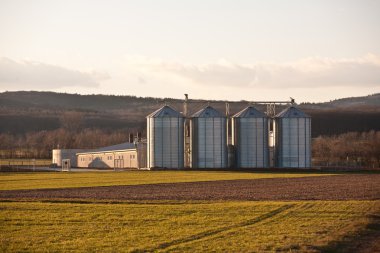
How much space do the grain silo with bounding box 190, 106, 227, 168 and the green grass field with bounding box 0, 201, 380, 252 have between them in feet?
169

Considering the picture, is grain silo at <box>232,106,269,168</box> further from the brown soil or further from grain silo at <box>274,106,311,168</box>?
the brown soil

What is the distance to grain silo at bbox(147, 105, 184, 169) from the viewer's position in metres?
92.4

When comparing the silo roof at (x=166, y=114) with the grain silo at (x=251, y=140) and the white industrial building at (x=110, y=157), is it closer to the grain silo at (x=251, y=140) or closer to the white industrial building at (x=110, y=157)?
the white industrial building at (x=110, y=157)

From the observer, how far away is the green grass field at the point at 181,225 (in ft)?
83.4

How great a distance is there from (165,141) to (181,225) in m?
61.8

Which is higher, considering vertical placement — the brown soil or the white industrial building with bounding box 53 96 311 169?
the white industrial building with bounding box 53 96 311 169

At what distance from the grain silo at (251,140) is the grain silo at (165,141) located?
706 centimetres

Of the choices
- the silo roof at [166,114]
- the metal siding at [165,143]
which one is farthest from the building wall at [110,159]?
the silo roof at [166,114]

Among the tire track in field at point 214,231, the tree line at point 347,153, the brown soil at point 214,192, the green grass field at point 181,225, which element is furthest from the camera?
the tree line at point 347,153

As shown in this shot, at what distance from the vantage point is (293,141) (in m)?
92.6

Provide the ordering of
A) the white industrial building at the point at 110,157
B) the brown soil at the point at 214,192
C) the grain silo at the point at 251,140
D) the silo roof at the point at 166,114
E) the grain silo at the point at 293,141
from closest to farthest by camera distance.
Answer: the brown soil at the point at 214,192 < the grain silo at the point at 293,141 < the grain silo at the point at 251,140 < the silo roof at the point at 166,114 < the white industrial building at the point at 110,157

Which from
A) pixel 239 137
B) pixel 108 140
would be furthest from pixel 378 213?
pixel 108 140

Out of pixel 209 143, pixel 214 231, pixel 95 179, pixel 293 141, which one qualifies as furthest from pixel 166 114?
pixel 214 231

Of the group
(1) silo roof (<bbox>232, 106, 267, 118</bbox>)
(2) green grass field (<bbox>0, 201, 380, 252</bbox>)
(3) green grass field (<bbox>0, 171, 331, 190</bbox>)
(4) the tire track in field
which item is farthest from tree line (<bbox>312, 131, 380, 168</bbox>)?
(4) the tire track in field
